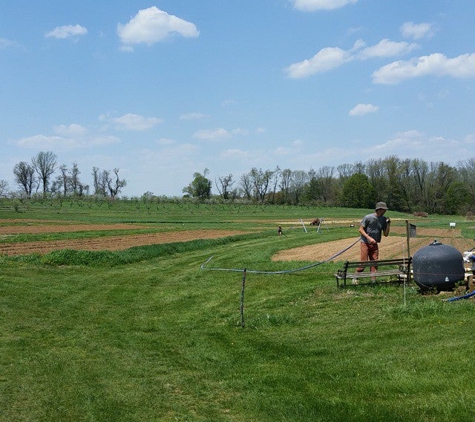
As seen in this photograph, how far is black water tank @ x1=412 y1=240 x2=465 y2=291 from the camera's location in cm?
1156

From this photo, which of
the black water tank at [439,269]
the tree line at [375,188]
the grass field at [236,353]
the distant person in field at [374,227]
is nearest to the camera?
the grass field at [236,353]

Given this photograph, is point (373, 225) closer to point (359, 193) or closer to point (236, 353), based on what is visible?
point (236, 353)

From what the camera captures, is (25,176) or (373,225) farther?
(25,176)

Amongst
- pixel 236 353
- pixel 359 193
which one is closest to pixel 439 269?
pixel 236 353

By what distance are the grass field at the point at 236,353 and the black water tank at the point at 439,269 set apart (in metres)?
0.39

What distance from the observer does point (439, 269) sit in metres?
11.6

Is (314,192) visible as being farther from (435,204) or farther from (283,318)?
(283,318)

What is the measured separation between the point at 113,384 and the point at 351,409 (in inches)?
134

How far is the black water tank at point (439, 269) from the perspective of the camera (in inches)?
455

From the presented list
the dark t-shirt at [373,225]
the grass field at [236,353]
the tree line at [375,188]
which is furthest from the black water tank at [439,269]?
the tree line at [375,188]

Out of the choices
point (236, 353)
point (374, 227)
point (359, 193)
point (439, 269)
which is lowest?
point (236, 353)

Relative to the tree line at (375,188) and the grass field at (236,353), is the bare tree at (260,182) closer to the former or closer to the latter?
the tree line at (375,188)

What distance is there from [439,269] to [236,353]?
530 cm

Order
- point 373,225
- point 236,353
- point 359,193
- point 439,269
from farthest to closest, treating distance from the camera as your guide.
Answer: point 359,193, point 373,225, point 439,269, point 236,353
